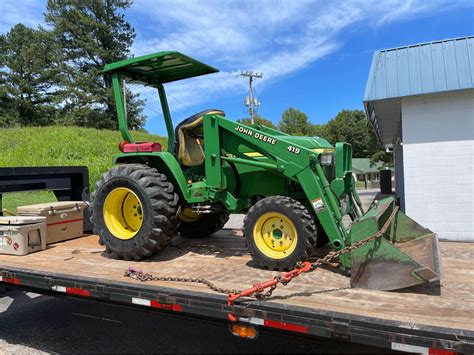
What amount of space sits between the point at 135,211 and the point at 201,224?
3.69 feet

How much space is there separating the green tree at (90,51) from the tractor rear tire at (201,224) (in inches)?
1215

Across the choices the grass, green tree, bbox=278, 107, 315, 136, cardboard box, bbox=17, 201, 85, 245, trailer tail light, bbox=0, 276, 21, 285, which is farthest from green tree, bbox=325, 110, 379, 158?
trailer tail light, bbox=0, 276, 21, 285

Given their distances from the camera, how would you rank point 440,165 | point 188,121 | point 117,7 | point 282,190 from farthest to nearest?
point 117,7 → point 440,165 → point 188,121 → point 282,190

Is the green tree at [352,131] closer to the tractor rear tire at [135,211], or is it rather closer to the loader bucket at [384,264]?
the tractor rear tire at [135,211]

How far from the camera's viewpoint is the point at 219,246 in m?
5.02

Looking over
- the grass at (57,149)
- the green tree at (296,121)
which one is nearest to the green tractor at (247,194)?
the grass at (57,149)

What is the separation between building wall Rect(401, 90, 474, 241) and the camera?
25.4 ft

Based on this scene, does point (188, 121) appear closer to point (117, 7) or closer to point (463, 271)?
point (463, 271)

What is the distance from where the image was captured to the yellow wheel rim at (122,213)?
4.58 meters

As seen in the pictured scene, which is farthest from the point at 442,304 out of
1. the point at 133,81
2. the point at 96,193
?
the point at 133,81

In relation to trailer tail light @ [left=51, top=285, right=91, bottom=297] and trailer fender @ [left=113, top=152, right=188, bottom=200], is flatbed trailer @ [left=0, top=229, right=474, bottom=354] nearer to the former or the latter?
trailer tail light @ [left=51, top=285, right=91, bottom=297]

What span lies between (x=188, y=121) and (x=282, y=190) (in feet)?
4.46

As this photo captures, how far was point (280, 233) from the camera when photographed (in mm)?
3898

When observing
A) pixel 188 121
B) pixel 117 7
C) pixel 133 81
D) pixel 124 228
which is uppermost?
pixel 117 7
